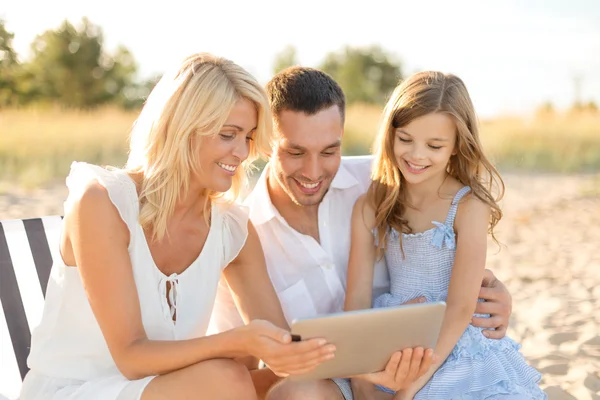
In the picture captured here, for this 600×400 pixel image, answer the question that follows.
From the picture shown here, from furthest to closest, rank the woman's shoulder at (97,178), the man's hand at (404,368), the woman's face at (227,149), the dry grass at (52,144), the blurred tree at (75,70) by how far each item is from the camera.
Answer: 1. the blurred tree at (75,70)
2. the dry grass at (52,144)
3. the woman's face at (227,149)
4. the woman's shoulder at (97,178)
5. the man's hand at (404,368)

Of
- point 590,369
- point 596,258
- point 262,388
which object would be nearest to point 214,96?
point 262,388

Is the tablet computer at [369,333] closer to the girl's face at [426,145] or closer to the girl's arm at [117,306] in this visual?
the girl's arm at [117,306]

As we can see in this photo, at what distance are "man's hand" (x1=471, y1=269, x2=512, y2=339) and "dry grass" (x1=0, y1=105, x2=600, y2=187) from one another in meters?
12.5

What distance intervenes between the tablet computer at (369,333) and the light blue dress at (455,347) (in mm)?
420

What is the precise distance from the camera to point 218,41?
2780cm

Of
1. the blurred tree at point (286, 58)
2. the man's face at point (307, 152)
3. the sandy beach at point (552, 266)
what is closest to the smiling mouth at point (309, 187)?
the man's face at point (307, 152)

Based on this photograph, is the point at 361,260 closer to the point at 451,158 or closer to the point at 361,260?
the point at 361,260

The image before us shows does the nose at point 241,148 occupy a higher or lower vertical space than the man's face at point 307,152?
higher

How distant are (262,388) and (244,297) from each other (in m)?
0.48

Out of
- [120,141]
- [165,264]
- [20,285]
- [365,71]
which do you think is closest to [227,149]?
[165,264]

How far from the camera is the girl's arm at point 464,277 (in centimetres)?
319

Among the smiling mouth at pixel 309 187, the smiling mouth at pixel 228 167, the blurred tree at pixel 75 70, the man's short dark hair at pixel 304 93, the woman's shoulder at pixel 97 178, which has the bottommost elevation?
the blurred tree at pixel 75 70

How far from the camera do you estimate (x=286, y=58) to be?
2625cm

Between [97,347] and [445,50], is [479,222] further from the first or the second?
[445,50]
